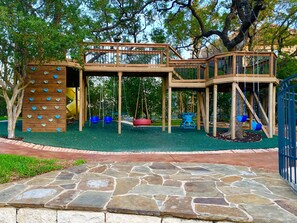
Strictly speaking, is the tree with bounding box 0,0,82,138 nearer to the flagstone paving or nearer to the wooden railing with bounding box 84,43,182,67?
the wooden railing with bounding box 84,43,182,67

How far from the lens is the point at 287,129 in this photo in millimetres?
3541

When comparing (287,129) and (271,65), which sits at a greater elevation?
(271,65)

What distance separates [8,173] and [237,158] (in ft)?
15.5

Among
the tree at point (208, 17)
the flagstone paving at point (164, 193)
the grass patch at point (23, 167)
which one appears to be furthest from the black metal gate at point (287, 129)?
the tree at point (208, 17)

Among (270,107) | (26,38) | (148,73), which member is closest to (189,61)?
(148,73)

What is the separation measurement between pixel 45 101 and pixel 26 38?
9.59 feet

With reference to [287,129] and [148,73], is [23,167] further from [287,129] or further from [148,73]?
[148,73]

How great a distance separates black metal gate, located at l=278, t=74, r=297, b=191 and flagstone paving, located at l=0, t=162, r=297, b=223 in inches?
8.8

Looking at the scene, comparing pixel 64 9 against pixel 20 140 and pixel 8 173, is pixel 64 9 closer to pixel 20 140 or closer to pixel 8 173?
pixel 20 140

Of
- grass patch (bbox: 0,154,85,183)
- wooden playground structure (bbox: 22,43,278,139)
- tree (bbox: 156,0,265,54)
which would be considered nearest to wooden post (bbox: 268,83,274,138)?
wooden playground structure (bbox: 22,43,278,139)

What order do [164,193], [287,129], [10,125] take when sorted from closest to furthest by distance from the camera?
[164,193]
[287,129]
[10,125]

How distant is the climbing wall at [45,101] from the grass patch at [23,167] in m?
4.76

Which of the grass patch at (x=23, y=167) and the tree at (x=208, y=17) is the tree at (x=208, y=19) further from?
the grass patch at (x=23, y=167)

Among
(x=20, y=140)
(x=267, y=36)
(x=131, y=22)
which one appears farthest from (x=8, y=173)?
(x=267, y=36)
